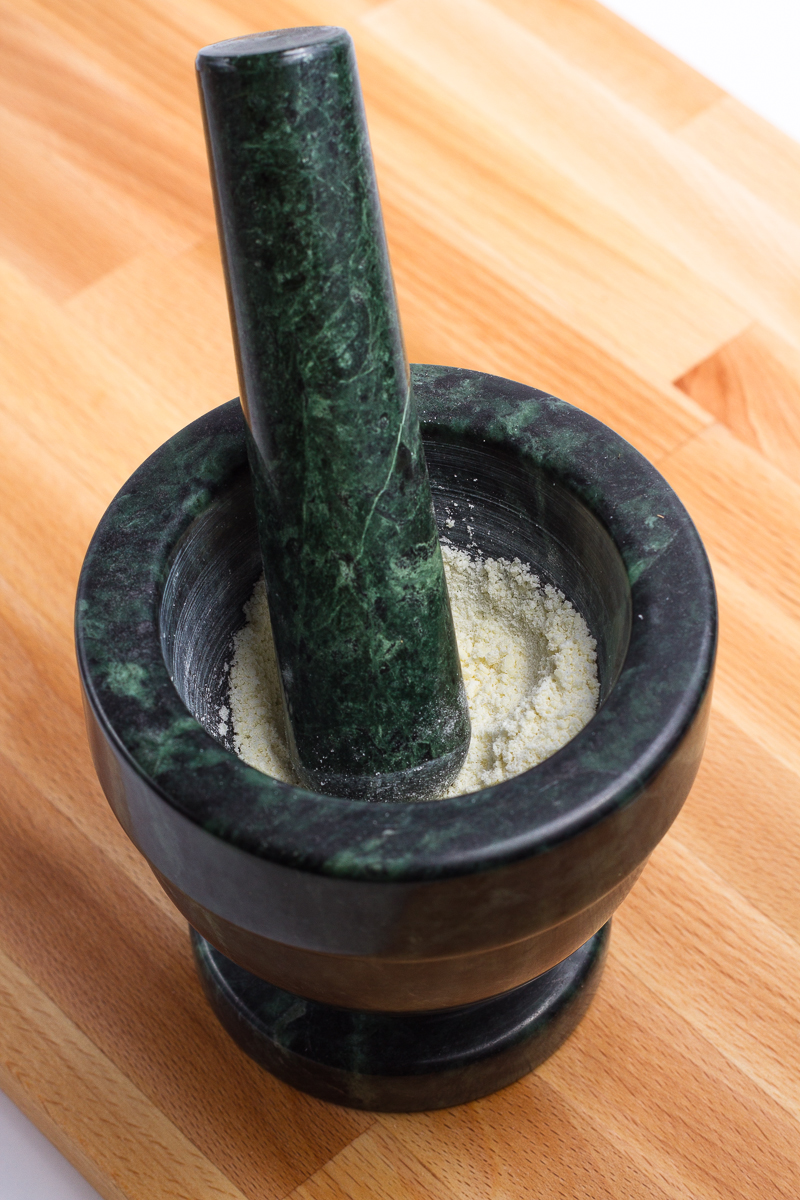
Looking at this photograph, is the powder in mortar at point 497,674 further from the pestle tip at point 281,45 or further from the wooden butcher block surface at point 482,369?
the pestle tip at point 281,45

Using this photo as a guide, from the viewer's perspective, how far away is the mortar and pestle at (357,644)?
70 cm

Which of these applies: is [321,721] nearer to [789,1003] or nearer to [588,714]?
[588,714]

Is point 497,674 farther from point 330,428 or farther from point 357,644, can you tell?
point 330,428

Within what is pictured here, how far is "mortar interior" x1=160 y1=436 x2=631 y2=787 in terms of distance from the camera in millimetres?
854

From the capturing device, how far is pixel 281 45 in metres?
0.66

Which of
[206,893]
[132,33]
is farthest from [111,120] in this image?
[206,893]

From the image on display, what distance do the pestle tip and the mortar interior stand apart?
291 mm

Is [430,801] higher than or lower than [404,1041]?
higher

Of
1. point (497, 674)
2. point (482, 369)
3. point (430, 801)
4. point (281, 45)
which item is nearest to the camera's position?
point (281, 45)

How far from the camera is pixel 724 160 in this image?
151cm

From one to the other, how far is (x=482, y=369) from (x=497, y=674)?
0.50 metres

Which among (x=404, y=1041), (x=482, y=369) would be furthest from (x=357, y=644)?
(x=482, y=369)

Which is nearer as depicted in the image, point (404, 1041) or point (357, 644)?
point (357, 644)

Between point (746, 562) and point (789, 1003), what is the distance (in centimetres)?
41
